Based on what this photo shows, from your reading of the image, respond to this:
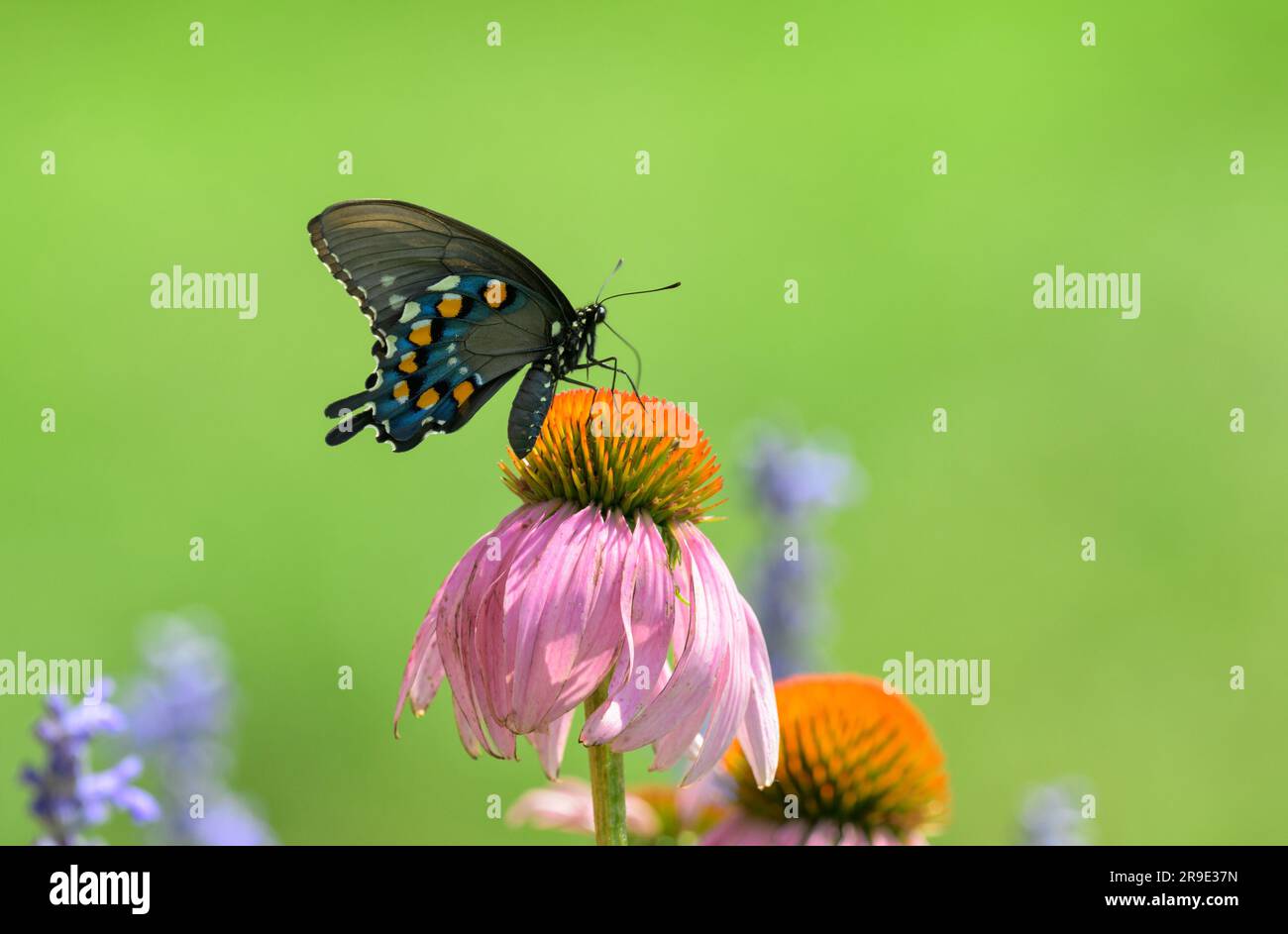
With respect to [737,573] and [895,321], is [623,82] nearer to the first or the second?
[895,321]

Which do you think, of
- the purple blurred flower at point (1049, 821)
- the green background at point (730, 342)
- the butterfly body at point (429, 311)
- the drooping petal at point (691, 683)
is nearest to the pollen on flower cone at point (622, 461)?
the drooping petal at point (691, 683)

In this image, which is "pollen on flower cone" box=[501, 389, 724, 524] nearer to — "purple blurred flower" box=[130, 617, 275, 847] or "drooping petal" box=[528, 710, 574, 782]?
"drooping petal" box=[528, 710, 574, 782]

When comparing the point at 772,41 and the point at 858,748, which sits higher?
the point at 772,41

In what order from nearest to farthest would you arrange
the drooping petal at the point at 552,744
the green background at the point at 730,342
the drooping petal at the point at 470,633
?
1. the drooping petal at the point at 470,633
2. the drooping petal at the point at 552,744
3. the green background at the point at 730,342

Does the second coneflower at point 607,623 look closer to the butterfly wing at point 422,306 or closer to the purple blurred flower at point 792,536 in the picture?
the butterfly wing at point 422,306

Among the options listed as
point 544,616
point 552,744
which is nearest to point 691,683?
point 544,616
